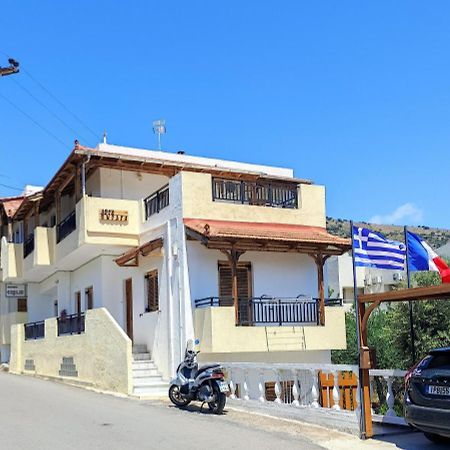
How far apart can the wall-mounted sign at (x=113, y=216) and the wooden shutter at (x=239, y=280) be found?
372 cm

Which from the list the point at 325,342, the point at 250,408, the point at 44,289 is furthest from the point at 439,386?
the point at 44,289

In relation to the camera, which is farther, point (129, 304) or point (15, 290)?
point (15, 290)

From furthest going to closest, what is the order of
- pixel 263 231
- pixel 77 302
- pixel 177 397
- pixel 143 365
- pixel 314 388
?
1. pixel 77 302
2. pixel 143 365
3. pixel 263 231
4. pixel 177 397
5. pixel 314 388

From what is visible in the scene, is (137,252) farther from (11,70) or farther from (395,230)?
(395,230)

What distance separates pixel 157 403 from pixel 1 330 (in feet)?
63.6

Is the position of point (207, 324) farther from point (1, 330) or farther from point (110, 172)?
point (1, 330)

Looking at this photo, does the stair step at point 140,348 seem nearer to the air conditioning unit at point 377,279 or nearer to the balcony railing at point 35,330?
the balcony railing at point 35,330

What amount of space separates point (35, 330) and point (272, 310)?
12.2 meters

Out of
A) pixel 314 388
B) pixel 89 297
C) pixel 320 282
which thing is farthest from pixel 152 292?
pixel 314 388

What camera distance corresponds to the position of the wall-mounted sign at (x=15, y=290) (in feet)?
99.6

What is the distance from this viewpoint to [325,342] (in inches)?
709

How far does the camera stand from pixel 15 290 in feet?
100

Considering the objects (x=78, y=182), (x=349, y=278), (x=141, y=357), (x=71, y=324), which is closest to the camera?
(x=141, y=357)

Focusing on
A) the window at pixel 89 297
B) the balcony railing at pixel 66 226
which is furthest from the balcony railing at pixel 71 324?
the balcony railing at pixel 66 226
